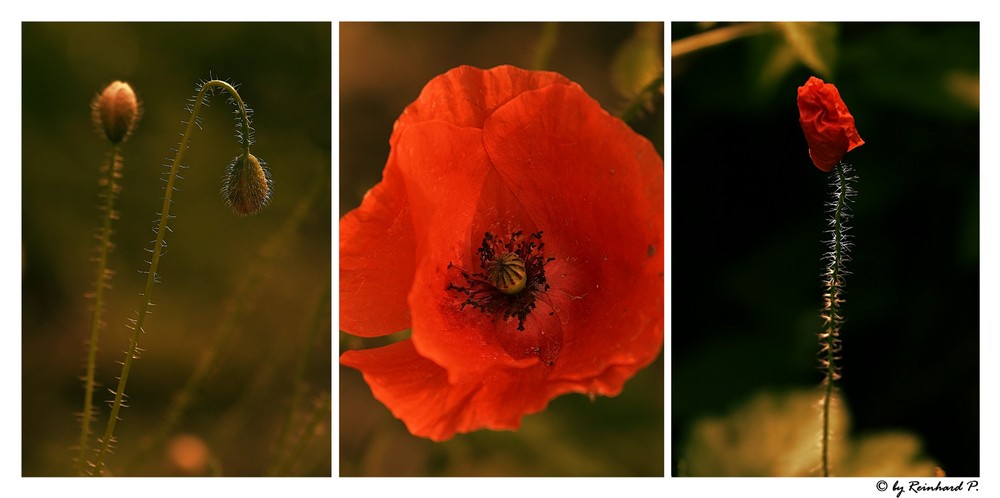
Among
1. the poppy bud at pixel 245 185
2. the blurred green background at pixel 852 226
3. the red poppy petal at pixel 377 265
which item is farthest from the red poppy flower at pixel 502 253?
the blurred green background at pixel 852 226

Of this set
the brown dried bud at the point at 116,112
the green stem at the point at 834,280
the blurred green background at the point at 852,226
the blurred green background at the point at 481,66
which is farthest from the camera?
the blurred green background at the point at 852,226

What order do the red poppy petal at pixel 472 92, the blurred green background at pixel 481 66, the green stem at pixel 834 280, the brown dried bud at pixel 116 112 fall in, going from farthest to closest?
the blurred green background at pixel 481 66
the green stem at pixel 834 280
the red poppy petal at pixel 472 92
the brown dried bud at pixel 116 112

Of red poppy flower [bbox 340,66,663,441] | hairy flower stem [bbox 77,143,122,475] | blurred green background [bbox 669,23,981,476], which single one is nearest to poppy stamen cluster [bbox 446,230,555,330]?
red poppy flower [bbox 340,66,663,441]

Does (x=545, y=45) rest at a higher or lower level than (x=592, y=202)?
higher

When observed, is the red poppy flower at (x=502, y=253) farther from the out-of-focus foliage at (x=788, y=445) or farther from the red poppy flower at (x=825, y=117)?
the out-of-focus foliage at (x=788, y=445)

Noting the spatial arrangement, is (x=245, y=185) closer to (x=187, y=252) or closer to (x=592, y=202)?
(x=187, y=252)

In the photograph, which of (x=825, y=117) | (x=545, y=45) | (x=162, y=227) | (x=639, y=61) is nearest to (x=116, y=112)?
(x=162, y=227)
